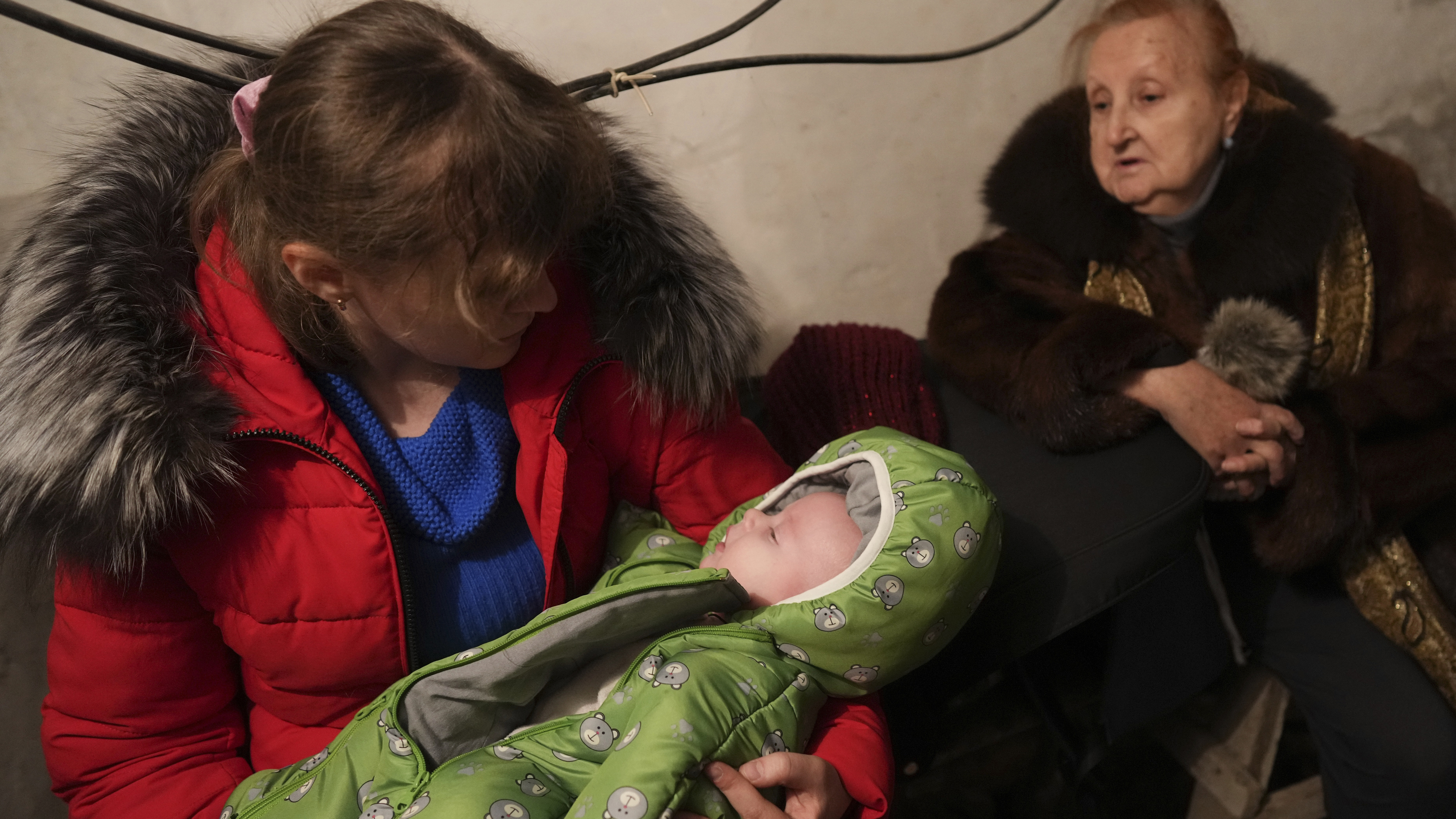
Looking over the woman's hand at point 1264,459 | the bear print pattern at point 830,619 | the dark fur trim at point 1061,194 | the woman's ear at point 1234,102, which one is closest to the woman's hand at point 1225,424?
the woman's hand at point 1264,459

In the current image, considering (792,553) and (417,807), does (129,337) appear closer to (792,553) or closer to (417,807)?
(417,807)

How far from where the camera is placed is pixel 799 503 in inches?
46.4

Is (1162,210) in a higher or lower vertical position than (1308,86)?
lower

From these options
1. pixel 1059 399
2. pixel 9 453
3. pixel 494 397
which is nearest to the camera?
pixel 9 453

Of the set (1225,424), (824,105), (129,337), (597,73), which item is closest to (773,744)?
(129,337)

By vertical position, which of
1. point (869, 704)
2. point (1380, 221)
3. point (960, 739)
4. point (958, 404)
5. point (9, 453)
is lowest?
point (960, 739)

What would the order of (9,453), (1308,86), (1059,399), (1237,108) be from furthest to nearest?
(1308,86) < (1237,108) < (1059,399) < (9,453)

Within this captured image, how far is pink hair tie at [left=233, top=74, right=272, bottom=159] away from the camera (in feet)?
2.98

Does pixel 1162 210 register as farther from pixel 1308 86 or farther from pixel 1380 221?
pixel 1308 86

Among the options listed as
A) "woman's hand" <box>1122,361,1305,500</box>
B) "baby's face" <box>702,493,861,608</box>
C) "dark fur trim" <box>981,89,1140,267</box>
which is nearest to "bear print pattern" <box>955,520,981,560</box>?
"baby's face" <box>702,493,861,608</box>

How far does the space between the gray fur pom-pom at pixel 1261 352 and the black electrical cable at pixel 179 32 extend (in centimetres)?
148

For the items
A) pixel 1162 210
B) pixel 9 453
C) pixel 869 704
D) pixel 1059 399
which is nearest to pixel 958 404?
pixel 1059 399

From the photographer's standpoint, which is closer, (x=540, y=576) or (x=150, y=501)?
(x=150, y=501)

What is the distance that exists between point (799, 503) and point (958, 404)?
58 centimetres
